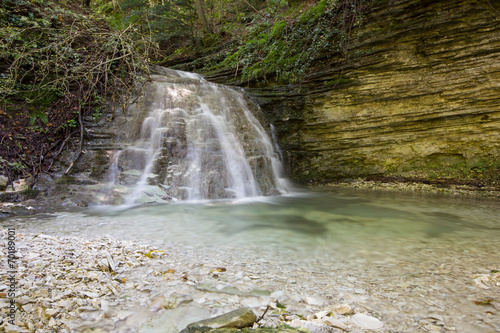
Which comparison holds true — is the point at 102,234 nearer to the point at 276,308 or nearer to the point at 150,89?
the point at 276,308

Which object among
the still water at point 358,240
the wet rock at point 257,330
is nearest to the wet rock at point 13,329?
the wet rock at point 257,330

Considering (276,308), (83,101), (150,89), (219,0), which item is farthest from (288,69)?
(219,0)

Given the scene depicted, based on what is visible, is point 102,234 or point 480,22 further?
point 480,22

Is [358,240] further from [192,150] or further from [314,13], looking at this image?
[314,13]

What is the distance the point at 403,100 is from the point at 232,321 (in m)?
7.39

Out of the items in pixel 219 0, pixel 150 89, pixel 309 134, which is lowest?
pixel 309 134

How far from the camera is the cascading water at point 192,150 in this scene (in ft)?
17.7

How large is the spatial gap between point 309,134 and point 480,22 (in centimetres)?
456

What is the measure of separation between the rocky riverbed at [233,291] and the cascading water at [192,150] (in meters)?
2.98

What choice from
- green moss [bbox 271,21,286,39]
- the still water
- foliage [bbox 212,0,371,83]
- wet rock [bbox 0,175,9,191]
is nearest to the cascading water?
the still water

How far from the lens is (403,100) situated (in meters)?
6.88

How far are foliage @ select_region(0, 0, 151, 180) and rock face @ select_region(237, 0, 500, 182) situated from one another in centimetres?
449

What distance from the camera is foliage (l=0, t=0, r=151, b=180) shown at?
532 cm

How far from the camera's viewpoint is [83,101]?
615 centimetres
